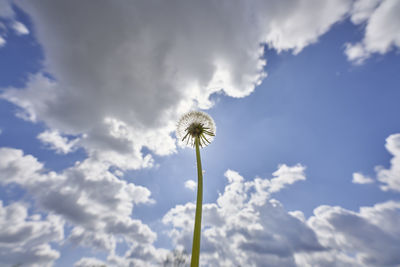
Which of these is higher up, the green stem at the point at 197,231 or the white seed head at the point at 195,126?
the white seed head at the point at 195,126

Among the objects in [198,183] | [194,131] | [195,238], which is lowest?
[195,238]

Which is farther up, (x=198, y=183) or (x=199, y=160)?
(x=199, y=160)

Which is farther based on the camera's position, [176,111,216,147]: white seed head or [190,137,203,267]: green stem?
[176,111,216,147]: white seed head

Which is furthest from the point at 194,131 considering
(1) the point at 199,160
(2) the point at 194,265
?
(2) the point at 194,265

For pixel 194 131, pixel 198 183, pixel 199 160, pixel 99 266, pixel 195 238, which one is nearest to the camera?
pixel 195 238

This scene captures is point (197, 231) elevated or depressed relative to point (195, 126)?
depressed

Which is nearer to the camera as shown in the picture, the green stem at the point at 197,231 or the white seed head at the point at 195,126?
the green stem at the point at 197,231

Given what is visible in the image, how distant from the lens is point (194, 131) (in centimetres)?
852

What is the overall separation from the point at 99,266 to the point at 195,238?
133m

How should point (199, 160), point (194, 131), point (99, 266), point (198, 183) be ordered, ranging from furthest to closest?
point (99, 266) → point (194, 131) → point (199, 160) → point (198, 183)

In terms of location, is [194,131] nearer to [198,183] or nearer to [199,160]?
[199,160]

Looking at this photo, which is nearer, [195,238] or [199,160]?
[195,238]

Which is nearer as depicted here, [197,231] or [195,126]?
[197,231]

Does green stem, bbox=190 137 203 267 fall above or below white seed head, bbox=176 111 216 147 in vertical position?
below
